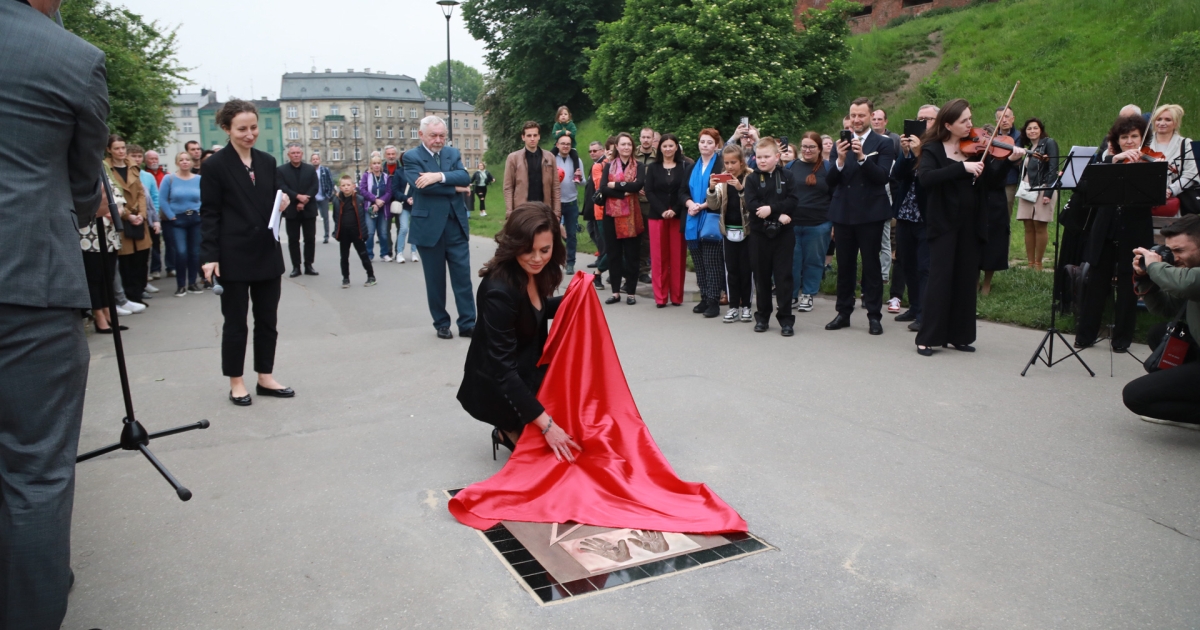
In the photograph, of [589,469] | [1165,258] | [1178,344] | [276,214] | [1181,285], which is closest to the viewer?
[589,469]

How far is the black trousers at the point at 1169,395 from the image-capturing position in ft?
16.8

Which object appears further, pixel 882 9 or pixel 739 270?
pixel 882 9

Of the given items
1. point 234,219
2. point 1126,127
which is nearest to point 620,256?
point 1126,127

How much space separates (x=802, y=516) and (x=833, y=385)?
107 inches

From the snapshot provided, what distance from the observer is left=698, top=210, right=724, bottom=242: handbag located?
10.0 m

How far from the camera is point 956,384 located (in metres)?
6.71

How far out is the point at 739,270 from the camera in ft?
32.1

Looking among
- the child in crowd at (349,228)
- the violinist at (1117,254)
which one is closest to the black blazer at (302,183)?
the child in crowd at (349,228)

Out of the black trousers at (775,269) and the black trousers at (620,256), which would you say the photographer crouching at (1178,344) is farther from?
the black trousers at (620,256)

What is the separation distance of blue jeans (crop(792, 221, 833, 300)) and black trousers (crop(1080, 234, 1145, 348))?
312 cm

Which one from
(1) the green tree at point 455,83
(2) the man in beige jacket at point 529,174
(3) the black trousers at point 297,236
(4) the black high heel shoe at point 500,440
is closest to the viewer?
(4) the black high heel shoe at point 500,440

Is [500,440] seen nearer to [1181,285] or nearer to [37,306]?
[37,306]

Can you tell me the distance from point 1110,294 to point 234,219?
7456 millimetres

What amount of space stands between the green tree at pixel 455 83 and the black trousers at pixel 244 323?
454ft
